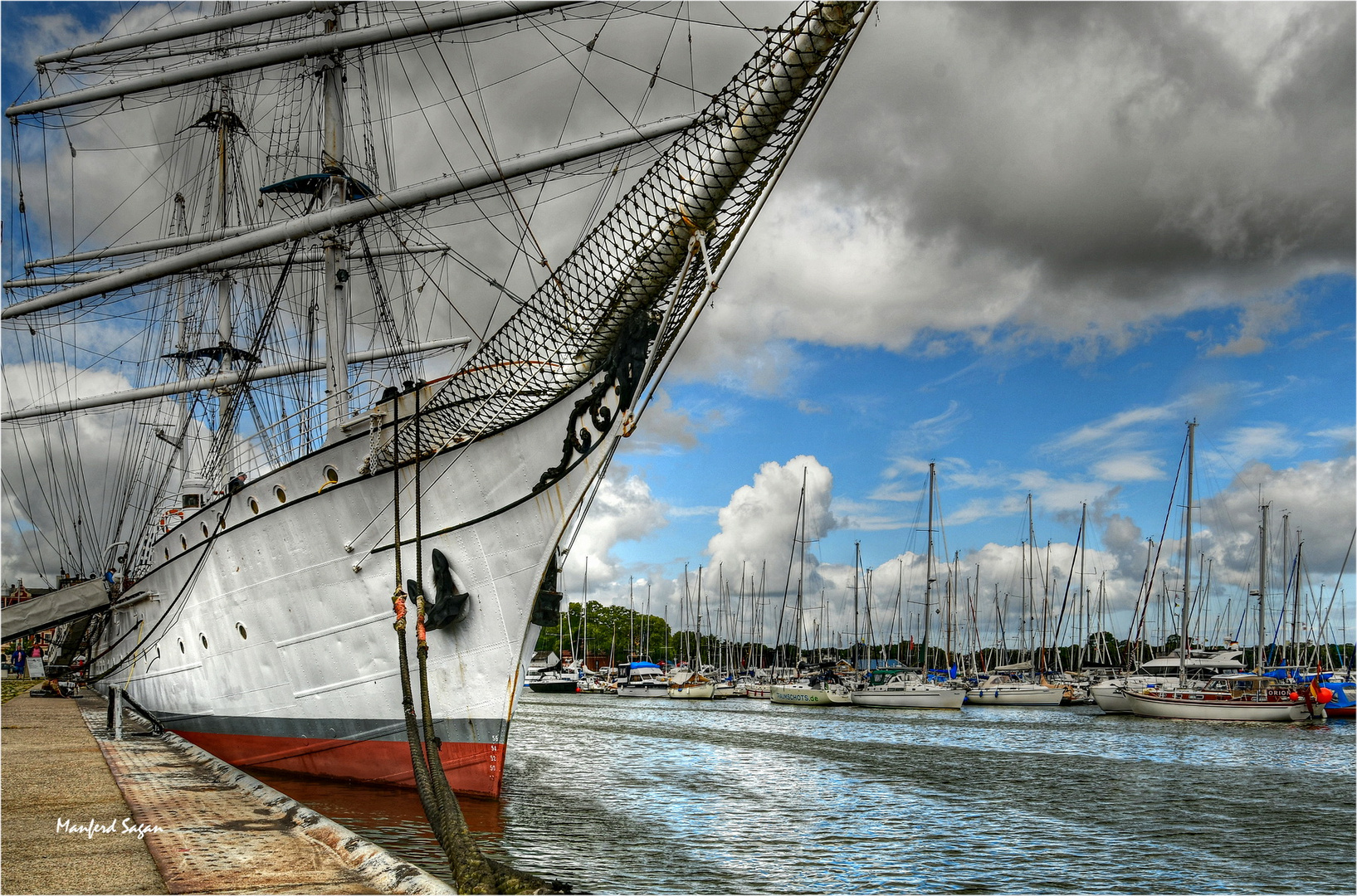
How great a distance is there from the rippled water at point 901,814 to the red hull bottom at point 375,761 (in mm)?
225

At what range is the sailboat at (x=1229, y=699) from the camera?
38.2 metres

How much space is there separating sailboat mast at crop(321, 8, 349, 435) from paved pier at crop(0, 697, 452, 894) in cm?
623

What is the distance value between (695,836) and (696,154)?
8367 mm

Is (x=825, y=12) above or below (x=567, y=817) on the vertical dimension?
above

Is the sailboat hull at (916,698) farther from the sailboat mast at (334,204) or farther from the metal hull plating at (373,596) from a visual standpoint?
the metal hull plating at (373,596)

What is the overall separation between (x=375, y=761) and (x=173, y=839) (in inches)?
237

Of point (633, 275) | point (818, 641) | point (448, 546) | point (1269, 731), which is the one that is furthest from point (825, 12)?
point (818, 641)

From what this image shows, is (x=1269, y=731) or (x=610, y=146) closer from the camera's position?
(x=610, y=146)

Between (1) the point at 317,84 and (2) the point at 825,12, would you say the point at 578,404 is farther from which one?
(1) the point at 317,84

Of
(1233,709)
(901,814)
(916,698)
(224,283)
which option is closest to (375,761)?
(901,814)

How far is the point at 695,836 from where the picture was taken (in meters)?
12.5

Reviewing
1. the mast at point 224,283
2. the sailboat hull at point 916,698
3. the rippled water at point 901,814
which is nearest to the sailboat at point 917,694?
the sailboat hull at point 916,698

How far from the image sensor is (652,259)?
1056 cm

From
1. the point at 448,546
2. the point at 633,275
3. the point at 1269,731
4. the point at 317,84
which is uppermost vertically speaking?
the point at 317,84
